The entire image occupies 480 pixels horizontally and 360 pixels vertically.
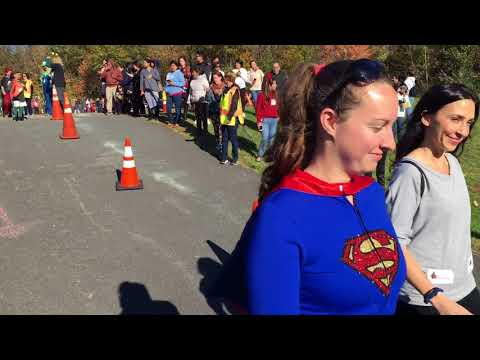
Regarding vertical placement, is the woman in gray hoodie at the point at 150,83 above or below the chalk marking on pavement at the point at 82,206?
above

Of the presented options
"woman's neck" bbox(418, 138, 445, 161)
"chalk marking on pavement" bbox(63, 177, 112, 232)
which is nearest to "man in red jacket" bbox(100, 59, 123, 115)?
"chalk marking on pavement" bbox(63, 177, 112, 232)

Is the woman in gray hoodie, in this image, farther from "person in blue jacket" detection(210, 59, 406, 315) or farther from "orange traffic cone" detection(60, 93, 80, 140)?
"person in blue jacket" detection(210, 59, 406, 315)

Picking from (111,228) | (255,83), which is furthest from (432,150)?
(255,83)

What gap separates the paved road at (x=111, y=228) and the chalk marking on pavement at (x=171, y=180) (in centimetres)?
2

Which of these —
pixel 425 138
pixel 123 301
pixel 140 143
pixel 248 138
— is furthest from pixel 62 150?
pixel 425 138

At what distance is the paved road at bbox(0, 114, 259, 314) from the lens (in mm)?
4086

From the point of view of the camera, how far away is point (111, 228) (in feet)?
18.4

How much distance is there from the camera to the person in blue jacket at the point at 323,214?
1304 millimetres

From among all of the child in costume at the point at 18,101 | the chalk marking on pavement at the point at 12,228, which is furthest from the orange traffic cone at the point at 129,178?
the child in costume at the point at 18,101

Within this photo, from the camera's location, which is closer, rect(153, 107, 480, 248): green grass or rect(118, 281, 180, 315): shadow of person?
rect(118, 281, 180, 315): shadow of person

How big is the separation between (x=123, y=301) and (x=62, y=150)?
6776mm

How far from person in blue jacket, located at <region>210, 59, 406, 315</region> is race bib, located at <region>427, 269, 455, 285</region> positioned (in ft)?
2.15

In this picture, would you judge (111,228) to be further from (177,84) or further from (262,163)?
(177,84)

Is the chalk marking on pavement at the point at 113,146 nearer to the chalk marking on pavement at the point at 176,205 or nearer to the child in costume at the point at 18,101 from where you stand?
the chalk marking on pavement at the point at 176,205
